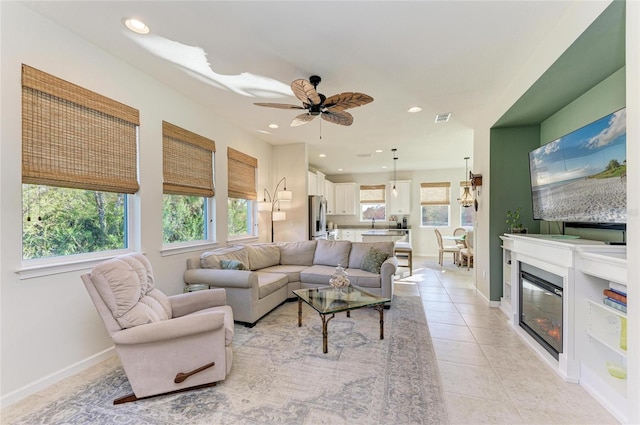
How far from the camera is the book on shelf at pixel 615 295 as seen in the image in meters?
1.77

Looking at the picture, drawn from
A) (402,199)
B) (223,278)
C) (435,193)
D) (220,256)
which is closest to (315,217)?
(220,256)

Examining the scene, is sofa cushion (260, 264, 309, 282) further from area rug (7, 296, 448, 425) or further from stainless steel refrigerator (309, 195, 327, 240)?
stainless steel refrigerator (309, 195, 327, 240)

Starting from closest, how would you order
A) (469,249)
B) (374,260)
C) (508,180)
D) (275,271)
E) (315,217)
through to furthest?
1. (508,180)
2. (374,260)
3. (275,271)
4. (315,217)
5. (469,249)

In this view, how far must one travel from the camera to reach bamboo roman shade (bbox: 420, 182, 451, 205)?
27.9 ft

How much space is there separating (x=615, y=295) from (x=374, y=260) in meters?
2.50

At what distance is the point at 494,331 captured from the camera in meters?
3.07

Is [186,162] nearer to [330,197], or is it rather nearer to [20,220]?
[20,220]

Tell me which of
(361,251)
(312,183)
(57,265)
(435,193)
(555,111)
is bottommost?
(361,251)


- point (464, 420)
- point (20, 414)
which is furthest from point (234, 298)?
point (464, 420)

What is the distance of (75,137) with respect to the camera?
2.32 meters

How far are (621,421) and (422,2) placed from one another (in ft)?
10.0

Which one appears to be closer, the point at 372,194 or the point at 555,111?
the point at 555,111

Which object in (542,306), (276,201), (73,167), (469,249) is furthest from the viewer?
(469,249)

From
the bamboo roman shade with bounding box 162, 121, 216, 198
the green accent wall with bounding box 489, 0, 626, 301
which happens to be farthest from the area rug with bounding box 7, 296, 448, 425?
the green accent wall with bounding box 489, 0, 626, 301
